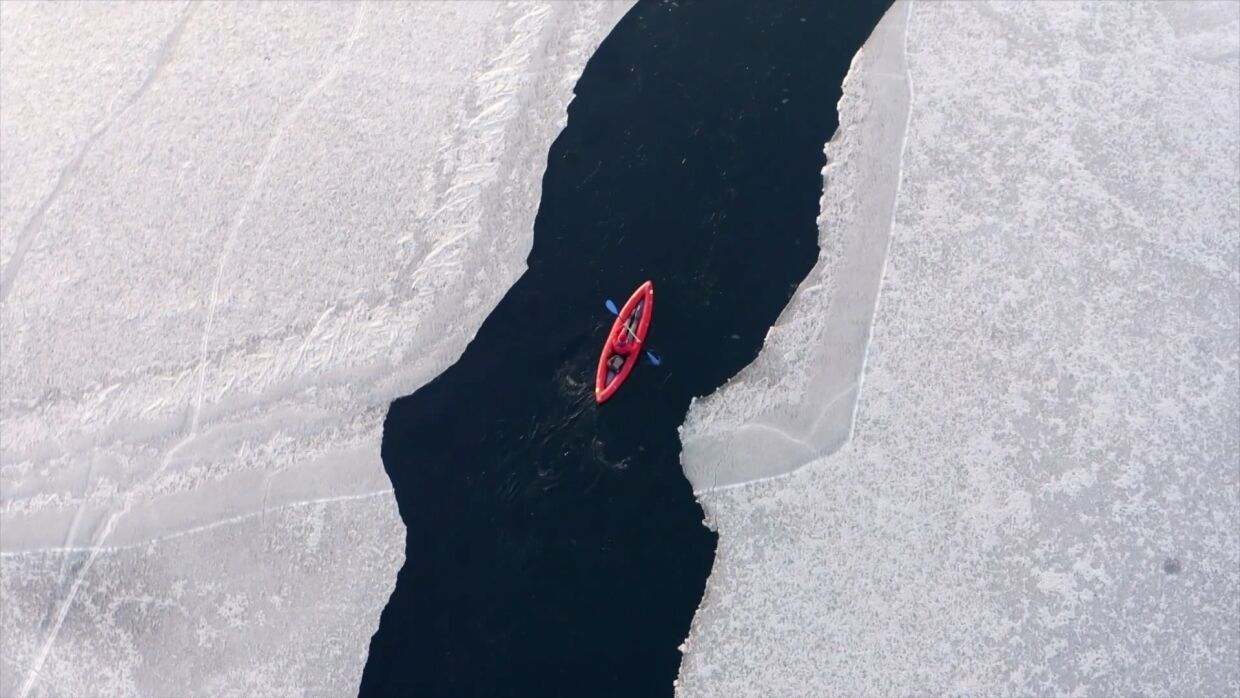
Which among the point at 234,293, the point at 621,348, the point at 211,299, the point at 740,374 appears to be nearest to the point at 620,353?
the point at 621,348

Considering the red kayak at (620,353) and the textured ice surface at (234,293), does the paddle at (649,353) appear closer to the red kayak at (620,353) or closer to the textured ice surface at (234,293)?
the red kayak at (620,353)

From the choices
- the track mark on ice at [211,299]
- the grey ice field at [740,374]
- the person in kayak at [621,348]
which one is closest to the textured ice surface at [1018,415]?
the grey ice field at [740,374]

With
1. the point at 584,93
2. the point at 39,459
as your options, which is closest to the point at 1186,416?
the point at 584,93

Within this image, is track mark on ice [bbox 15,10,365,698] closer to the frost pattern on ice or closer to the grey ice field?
the grey ice field

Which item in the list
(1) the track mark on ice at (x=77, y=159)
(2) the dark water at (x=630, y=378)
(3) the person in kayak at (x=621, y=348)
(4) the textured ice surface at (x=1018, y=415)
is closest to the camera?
(4) the textured ice surface at (x=1018, y=415)

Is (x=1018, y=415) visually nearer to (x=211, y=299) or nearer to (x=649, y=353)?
(x=649, y=353)

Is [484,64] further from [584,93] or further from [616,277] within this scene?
[616,277]

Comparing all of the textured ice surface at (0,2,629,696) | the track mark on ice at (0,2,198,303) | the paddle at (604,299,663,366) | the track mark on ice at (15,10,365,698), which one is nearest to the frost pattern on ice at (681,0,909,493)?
the paddle at (604,299,663,366)
